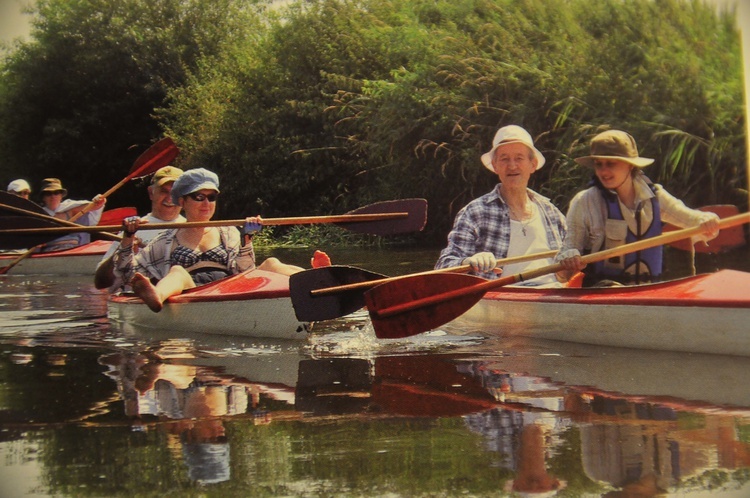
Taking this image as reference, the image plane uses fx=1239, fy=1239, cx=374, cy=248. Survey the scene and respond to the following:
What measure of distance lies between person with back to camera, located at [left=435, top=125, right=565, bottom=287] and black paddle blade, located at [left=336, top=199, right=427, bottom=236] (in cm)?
140

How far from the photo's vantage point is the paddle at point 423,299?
21.3 feet

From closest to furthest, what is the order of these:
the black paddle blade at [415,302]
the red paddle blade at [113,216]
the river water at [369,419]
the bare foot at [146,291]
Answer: the river water at [369,419] → the black paddle blade at [415,302] → the bare foot at [146,291] → the red paddle blade at [113,216]

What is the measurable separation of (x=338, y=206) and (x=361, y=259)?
517 cm

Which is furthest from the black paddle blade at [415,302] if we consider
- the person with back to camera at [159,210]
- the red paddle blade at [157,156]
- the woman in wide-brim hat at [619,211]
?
the red paddle blade at [157,156]

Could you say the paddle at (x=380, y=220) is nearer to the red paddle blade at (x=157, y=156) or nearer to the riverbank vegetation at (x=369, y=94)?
the red paddle blade at (x=157, y=156)

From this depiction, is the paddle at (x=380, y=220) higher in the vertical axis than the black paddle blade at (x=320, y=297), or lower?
higher

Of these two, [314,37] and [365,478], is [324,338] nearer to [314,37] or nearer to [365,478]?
[365,478]

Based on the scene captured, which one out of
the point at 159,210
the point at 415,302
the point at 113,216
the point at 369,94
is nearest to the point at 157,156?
the point at 113,216

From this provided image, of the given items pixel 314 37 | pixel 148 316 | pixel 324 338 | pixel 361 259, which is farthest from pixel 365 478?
pixel 314 37

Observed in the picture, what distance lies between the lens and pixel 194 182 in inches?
299

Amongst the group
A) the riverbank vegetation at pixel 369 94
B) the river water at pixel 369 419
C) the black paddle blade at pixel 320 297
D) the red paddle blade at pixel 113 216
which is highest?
the riverbank vegetation at pixel 369 94

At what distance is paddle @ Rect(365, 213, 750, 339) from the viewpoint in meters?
6.50

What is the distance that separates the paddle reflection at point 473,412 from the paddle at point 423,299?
21cm

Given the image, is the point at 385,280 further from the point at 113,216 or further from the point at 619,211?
the point at 113,216
